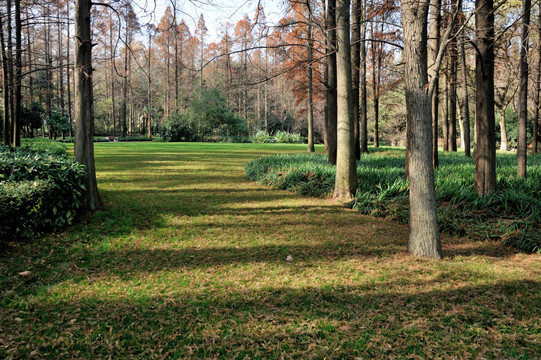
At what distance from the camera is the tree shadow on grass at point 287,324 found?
7.93ft

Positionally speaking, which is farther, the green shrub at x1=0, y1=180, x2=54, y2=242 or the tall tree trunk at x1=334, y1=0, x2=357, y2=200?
the tall tree trunk at x1=334, y1=0, x2=357, y2=200

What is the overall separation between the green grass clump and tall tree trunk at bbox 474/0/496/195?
1.12 ft

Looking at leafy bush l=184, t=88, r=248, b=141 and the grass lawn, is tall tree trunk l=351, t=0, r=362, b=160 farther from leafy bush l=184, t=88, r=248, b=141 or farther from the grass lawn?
leafy bush l=184, t=88, r=248, b=141

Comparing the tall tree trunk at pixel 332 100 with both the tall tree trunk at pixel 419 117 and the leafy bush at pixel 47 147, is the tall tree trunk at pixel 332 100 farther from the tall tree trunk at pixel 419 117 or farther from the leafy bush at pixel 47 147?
the leafy bush at pixel 47 147

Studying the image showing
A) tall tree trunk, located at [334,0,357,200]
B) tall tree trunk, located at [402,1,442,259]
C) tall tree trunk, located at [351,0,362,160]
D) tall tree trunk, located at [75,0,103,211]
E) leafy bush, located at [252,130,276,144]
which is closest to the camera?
tall tree trunk, located at [402,1,442,259]

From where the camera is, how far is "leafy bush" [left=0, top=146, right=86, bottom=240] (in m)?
4.24

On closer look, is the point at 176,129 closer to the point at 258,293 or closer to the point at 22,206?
the point at 22,206

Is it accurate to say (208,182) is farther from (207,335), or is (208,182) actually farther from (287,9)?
(207,335)

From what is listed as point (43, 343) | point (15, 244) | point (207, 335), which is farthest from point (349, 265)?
point (15, 244)

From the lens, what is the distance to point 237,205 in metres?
7.00

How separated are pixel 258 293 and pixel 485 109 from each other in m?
5.90

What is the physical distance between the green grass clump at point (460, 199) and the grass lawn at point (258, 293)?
0.44 meters

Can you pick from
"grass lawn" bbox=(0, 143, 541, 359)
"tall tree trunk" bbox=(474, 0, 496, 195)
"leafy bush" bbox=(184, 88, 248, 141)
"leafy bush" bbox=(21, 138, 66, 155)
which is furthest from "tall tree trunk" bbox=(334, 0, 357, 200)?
"leafy bush" bbox=(184, 88, 248, 141)

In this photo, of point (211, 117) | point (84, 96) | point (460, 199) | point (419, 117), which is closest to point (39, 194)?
point (84, 96)
